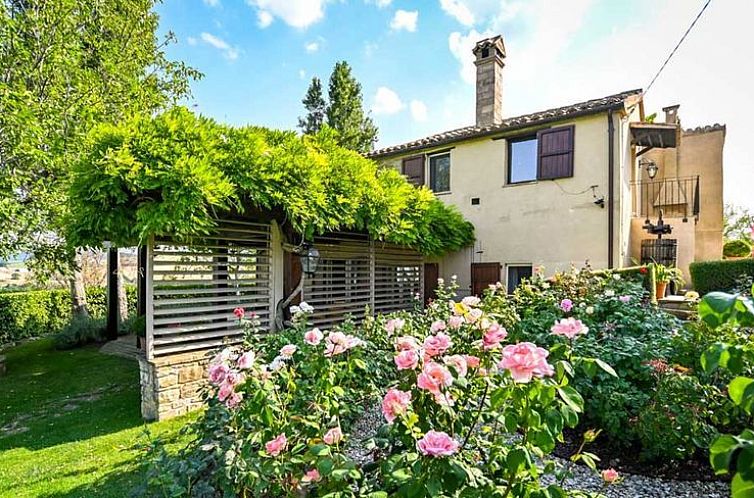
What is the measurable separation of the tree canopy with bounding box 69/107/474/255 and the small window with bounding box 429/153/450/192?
5.02 metres

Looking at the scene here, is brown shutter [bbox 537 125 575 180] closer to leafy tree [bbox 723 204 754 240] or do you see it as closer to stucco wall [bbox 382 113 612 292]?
stucco wall [bbox 382 113 612 292]

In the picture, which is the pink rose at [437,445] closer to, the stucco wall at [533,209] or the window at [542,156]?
the stucco wall at [533,209]

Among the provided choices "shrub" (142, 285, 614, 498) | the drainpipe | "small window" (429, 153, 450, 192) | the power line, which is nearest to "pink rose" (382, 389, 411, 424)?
"shrub" (142, 285, 614, 498)

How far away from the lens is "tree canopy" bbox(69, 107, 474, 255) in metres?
5.30

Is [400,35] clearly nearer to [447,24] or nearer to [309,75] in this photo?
[447,24]

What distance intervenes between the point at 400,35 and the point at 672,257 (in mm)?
9116

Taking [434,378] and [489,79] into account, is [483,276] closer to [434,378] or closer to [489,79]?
[489,79]

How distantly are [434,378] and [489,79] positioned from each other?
43.1 ft

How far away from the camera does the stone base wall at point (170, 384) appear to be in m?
5.80

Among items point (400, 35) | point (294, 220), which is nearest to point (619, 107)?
point (400, 35)

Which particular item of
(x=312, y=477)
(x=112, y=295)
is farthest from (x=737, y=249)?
(x=112, y=295)

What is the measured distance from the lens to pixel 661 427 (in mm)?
3088

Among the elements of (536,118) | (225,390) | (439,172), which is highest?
(536,118)

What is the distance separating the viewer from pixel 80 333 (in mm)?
11672
